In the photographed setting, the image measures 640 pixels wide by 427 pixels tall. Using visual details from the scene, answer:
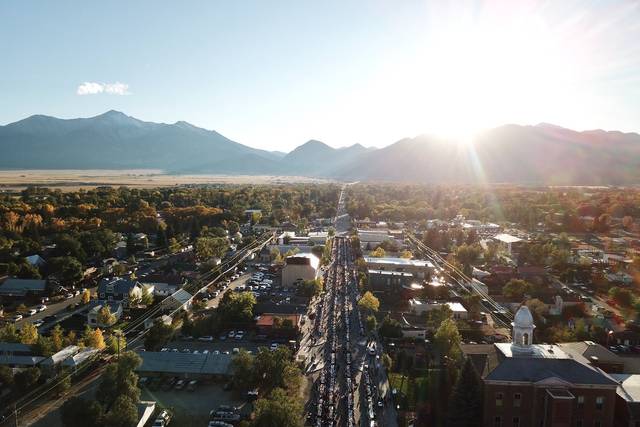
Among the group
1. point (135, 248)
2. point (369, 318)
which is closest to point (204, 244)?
point (135, 248)

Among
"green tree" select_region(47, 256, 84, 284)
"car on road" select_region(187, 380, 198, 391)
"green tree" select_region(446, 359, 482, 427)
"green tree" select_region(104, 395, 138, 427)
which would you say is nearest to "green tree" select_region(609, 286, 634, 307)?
"green tree" select_region(446, 359, 482, 427)

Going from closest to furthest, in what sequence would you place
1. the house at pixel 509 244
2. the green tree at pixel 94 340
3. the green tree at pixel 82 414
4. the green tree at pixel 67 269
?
1. the green tree at pixel 82 414
2. the green tree at pixel 94 340
3. the green tree at pixel 67 269
4. the house at pixel 509 244

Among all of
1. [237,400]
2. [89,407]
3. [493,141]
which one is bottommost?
[237,400]

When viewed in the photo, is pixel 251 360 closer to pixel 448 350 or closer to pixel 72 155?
pixel 448 350

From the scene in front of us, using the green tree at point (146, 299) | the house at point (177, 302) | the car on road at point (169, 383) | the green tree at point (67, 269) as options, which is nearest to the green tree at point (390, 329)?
the car on road at point (169, 383)

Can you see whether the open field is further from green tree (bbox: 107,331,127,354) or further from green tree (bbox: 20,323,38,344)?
green tree (bbox: 107,331,127,354)

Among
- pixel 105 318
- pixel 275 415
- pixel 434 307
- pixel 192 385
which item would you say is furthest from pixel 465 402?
pixel 105 318

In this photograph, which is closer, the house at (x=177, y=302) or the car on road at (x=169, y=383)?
the car on road at (x=169, y=383)

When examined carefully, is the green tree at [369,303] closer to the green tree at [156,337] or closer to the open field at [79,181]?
the green tree at [156,337]
